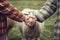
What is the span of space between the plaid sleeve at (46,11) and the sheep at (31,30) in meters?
0.04

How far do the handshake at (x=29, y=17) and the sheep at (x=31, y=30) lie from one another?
0.02 meters

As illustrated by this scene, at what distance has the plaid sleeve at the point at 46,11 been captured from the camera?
1038 mm

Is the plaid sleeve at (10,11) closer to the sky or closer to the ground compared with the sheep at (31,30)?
closer to the sky

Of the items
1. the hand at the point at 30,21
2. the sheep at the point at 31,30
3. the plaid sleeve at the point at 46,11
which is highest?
the plaid sleeve at the point at 46,11

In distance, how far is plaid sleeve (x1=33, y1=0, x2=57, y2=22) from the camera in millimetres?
1038

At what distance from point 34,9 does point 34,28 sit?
4.6 inches

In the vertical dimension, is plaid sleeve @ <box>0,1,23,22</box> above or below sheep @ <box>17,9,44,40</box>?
above

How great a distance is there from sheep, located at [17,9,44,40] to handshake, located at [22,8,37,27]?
2 centimetres

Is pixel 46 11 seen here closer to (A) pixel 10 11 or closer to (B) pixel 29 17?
(B) pixel 29 17

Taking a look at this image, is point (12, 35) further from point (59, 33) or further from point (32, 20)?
point (59, 33)

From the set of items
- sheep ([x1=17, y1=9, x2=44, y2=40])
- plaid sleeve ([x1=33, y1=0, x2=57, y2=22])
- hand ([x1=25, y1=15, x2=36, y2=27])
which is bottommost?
sheep ([x1=17, y1=9, x2=44, y2=40])

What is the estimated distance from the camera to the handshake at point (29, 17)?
103cm

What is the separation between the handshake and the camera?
103 centimetres

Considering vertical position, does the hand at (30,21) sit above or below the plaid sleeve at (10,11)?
below
